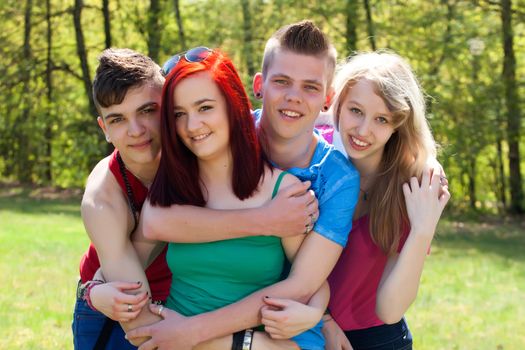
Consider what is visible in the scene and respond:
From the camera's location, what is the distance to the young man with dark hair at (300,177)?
2.99 metres

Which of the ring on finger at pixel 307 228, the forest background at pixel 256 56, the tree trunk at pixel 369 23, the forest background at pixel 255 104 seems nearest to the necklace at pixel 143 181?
the ring on finger at pixel 307 228

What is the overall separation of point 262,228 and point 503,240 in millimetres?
13843

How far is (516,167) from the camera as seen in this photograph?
809 inches

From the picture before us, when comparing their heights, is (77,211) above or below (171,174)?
below

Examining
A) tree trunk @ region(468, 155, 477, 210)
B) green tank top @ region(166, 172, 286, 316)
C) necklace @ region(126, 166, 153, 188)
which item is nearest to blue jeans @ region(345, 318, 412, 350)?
green tank top @ region(166, 172, 286, 316)

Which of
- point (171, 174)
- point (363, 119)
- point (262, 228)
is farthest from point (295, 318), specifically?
point (363, 119)

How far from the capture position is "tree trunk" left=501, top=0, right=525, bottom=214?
1912 centimetres

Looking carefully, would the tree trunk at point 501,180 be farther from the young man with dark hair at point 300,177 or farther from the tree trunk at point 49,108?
the young man with dark hair at point 300,177

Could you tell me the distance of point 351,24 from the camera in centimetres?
2047

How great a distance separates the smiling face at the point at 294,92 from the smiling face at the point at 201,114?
337mm

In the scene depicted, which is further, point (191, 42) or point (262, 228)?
point (191, 42)

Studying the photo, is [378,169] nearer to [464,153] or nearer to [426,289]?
[426,289]

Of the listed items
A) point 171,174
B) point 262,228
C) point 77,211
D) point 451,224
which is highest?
point 171,174

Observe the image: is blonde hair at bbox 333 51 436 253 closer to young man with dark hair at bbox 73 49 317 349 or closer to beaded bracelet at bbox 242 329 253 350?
young man with dark hair at bbox 73 49 317 349
